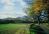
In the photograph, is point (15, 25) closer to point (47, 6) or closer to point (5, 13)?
point (5, 13)

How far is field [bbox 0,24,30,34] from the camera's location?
1.35m

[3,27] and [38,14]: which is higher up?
[38,14]

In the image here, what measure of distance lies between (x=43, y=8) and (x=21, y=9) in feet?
0.77

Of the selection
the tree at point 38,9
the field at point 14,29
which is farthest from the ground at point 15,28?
the tree at point 38,9

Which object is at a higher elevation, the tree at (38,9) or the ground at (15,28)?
the tree at (38,9)

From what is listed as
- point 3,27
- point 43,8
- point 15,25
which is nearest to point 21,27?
point 15,25

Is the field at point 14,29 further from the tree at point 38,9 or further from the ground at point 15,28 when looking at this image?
the tree at point 38,9

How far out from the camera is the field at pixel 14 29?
4.42ft

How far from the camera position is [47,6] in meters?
1.39

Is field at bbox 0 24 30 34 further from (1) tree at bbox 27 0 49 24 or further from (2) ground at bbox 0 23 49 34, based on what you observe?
(1) tree at bbox 27 0 49 24

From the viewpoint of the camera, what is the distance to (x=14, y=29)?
4.45 feet

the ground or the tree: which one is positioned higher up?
the tree

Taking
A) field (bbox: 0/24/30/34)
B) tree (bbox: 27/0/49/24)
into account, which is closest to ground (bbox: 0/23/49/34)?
field (bbox: 0/24/30/34)

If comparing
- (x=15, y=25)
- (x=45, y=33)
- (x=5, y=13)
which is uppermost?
(x=5, y=13)
